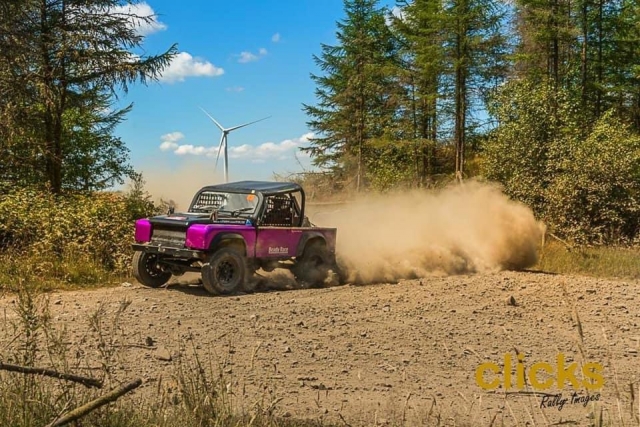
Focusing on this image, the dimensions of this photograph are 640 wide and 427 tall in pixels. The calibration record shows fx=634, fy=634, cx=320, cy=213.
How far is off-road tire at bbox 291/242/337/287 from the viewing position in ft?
45.4

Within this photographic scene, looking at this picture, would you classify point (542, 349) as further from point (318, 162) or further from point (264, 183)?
point (318, 162)

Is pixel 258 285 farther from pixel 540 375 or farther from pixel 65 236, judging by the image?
pixel 540 375

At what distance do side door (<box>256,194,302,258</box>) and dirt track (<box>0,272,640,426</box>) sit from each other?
37.7 inches

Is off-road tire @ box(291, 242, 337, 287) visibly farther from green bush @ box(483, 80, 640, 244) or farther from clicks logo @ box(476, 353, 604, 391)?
green bush @ box(483, 80, 640, 244)

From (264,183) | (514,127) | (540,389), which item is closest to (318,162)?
(514,127)

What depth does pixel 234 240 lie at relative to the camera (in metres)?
12.3

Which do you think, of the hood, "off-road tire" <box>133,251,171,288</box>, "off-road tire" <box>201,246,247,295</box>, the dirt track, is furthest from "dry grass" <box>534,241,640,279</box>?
"off-road tire" <box>133,251,171,288</box>

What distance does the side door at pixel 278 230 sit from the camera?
1276 centimetres

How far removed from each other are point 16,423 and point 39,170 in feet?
55.5

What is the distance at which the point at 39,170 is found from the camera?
1880 cm

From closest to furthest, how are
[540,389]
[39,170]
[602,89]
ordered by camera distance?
[540,389], [39,170], [602,89]

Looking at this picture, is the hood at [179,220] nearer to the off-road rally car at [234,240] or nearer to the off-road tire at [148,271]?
the off-road rally car at [234,240]

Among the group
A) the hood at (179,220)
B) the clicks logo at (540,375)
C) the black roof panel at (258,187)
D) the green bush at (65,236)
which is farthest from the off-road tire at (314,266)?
the clicks logo at (540,375)

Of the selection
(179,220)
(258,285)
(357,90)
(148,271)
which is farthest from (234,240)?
(357,90)
